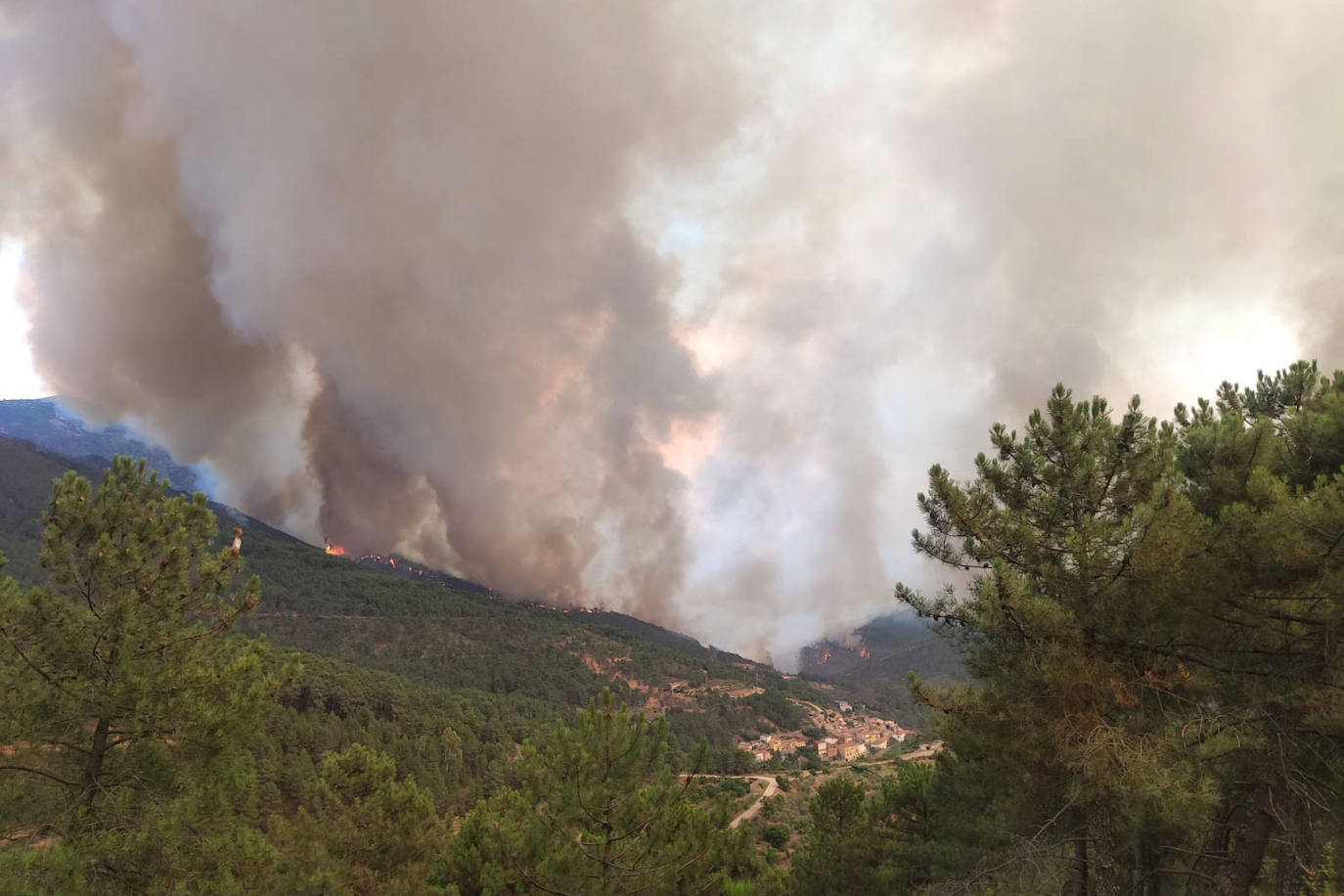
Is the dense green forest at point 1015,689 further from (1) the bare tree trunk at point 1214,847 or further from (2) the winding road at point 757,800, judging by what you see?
(2) the winding road at point 757,800

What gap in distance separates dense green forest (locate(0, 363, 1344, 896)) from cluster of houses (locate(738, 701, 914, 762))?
105m

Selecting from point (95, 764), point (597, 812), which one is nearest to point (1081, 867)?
point (597, 812)

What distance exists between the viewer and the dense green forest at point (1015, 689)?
Result: 8.22 m

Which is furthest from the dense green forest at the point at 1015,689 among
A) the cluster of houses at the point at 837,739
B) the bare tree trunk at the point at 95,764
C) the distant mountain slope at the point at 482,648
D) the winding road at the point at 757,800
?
the distant mountain slope at the point at 482,648

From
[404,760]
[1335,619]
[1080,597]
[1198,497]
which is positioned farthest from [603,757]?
[404,760]

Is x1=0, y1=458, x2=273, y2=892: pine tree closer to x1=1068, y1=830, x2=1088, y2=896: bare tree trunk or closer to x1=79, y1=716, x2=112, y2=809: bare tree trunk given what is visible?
x1=79, y1=716, x2=112, y2=809: bare tree trunk

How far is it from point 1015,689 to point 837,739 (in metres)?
147

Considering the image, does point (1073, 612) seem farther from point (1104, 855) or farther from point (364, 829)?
point (364, 829)

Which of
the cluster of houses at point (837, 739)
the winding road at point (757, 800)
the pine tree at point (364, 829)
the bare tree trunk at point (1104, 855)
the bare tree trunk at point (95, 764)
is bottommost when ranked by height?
the cluster of houses at point (837, 739)

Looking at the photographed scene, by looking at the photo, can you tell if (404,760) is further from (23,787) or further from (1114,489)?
(1114,489)

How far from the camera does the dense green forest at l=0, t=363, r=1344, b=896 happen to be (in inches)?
324

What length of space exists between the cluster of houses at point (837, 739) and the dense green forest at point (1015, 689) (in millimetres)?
104932

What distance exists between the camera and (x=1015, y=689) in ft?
30.1

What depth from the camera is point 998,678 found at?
370 inches
